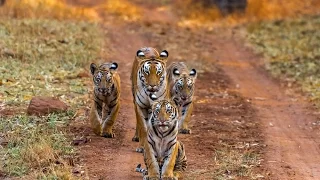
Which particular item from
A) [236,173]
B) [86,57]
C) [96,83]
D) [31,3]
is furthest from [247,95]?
[31,3]

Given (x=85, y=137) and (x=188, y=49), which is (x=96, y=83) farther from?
(x=188, y=49)

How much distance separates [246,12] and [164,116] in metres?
14.7

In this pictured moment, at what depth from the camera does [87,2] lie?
2456cm

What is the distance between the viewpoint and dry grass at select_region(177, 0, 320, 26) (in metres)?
20.5

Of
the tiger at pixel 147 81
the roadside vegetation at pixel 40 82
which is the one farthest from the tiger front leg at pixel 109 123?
the tiger at pixel 147 81

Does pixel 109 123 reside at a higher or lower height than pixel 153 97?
lower

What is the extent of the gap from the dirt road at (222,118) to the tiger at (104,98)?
16 cm

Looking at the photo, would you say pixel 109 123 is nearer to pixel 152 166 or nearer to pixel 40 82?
pixel 152 166

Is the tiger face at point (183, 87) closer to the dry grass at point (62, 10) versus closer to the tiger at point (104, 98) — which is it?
the tiger at point (104, 98)

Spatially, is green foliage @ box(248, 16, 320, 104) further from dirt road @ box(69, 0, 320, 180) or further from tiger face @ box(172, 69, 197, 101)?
tiger face @ box(172, 69, 197, 101)

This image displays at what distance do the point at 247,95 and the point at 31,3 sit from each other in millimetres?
7963

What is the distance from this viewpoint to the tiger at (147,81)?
7816mm

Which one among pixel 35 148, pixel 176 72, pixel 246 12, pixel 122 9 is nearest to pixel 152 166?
pixel 35 148

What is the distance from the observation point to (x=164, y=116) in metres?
6.77
